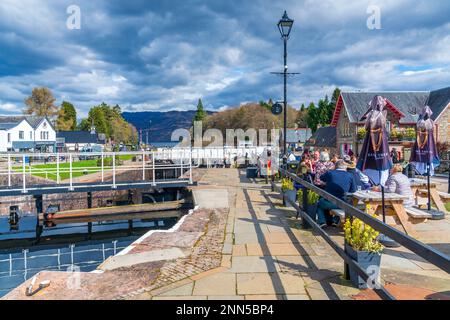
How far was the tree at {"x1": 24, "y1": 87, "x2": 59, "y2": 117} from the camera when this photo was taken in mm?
83688

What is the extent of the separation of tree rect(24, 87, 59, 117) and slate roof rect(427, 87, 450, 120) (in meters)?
80.9

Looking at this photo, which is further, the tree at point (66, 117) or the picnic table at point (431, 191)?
the tree at point (66, 117)

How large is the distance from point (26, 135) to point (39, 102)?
22433mm

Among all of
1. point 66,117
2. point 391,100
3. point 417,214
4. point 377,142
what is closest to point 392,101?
point 391,100

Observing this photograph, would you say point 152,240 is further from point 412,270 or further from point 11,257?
point 11,257

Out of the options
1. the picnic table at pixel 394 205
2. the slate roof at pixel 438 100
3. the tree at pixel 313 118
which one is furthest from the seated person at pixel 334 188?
the tree at pixel 313 118

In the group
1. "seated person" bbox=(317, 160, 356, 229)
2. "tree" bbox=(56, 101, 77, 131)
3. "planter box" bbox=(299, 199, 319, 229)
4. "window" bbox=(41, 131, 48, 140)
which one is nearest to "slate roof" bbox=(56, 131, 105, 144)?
Answer: "tree" bbox=(56, 101, 77, 131)

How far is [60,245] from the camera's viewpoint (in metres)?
10.6

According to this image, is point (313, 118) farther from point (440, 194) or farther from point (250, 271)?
point (250, 271)

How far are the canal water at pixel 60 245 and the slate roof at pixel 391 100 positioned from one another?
2937cm

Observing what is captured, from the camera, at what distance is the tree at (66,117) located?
90.2m

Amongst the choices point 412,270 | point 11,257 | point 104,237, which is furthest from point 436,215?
point 11,257

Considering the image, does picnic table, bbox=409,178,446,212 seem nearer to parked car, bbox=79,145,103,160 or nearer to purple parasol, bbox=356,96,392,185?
purple parasol, bbox=356,96,392,185

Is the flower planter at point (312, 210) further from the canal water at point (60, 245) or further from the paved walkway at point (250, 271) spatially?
the canal water at point (60, 245)
